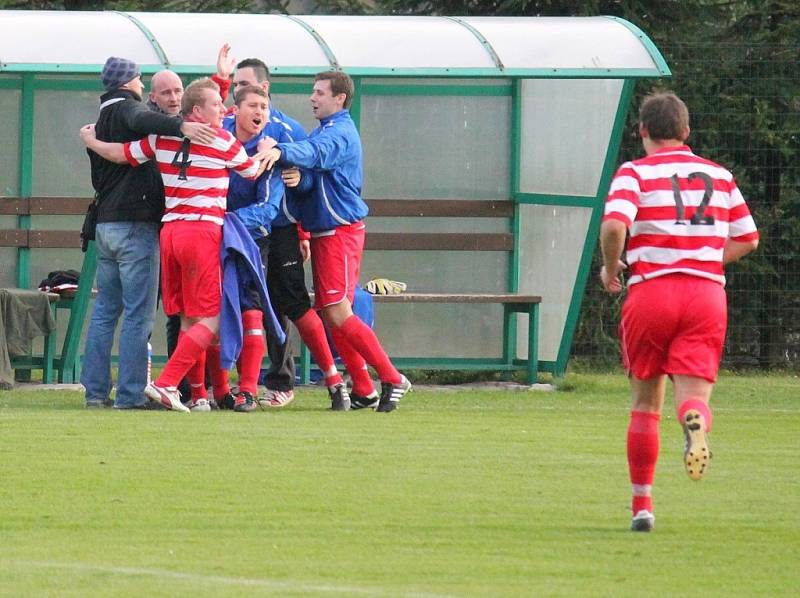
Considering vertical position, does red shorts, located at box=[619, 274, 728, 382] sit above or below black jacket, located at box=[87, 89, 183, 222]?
below

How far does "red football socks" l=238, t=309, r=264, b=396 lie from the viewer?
11.1 metres

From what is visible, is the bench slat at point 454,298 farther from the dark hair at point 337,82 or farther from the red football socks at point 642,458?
the red football socks at point 642,458

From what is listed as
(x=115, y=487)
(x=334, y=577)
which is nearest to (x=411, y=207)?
(x=115, y=487)

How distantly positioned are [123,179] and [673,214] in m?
5.00

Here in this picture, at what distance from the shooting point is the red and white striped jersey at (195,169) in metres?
10.6

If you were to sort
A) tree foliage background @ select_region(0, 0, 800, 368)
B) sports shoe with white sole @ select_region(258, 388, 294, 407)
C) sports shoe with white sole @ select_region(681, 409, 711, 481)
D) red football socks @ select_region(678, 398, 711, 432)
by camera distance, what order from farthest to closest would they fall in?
1. tree foliage background @ select_region(0, 0, 800, 368)
2. sports shoe with white sole @ select_region(258, 388, 294, 407)
3. red football socks @ select_region(678, 398, 711, 432)
4. sports shoe with white sole @ select_region(681, 409, 711, 481)

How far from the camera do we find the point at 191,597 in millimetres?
5355

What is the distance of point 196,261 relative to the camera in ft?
35.4

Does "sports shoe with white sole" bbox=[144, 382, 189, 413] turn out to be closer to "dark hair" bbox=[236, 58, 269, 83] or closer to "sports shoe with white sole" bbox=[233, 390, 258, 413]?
"sports shoe with white sole" bbox=[233, 390, 258, 413]

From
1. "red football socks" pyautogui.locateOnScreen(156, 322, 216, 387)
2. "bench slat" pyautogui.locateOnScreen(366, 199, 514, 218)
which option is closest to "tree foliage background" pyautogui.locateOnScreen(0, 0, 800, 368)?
"bench slat" pyautogui.locateOnScreen(366, 199, 514, 218)

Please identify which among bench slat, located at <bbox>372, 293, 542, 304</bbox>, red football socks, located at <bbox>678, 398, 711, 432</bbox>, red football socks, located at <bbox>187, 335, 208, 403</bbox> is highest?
bench slat, located at <bbox>372, 293, 542, 304</bbox>

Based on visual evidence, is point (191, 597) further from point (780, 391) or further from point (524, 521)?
point (780, 391)

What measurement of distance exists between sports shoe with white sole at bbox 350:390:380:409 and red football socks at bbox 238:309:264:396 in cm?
64

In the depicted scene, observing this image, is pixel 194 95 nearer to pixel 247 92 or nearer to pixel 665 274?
pixel 247 92
